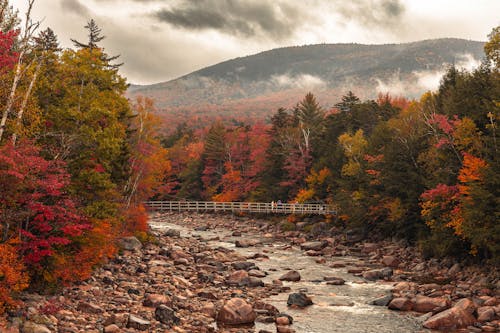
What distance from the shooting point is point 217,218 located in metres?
62.5

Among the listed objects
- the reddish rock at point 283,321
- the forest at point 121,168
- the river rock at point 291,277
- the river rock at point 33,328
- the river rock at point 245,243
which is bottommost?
the river rock at point 245,243

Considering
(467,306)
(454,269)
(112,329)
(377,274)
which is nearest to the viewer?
(112,329)

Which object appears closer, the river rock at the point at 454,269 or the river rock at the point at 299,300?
the river rock at the point at 299,300

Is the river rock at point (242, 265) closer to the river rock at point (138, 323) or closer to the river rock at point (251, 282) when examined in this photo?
the river rock at point (251, 282)

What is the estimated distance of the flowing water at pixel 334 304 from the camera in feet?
55.4

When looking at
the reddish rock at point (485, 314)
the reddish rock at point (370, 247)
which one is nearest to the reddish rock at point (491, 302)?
the reddish rock at point (485, 314)

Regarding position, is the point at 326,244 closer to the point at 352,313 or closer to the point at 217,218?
the point at 352,313

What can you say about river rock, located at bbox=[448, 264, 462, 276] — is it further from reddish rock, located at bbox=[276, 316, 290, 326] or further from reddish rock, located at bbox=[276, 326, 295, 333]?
reddish rock, located at bbox=[276, 326, 295, 333]

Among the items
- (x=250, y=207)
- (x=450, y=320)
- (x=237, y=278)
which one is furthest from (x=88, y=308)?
(x=250, y=207)

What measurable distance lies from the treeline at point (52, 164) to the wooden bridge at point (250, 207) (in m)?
24.5

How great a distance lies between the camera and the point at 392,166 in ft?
115

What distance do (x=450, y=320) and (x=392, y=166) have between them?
19.6 m

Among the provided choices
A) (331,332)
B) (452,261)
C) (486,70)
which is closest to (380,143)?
(486,70)

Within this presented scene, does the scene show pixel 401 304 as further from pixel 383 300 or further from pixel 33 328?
pixel 33 328
